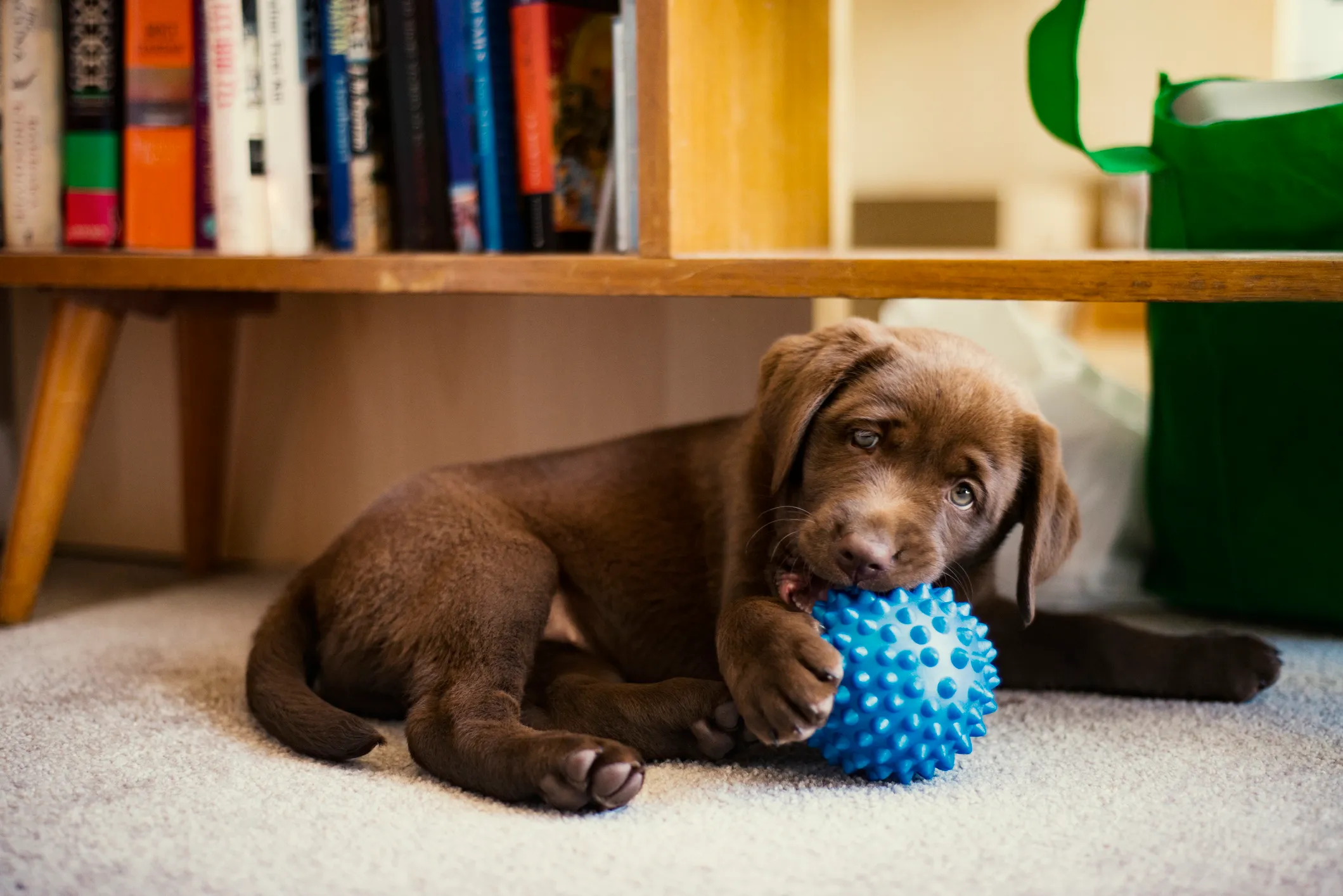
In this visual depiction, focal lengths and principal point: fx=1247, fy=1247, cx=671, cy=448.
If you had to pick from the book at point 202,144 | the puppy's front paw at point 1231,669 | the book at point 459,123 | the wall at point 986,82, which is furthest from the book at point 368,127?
the wall at point 986,82

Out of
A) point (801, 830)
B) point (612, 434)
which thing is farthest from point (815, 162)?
point (801, 830)

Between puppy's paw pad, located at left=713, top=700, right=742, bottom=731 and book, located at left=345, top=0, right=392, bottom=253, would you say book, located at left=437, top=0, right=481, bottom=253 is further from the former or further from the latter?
puppy's paw pad, located at left=713, top=700, right=742, bottom=731

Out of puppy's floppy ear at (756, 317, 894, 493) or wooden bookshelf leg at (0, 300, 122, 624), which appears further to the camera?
wooden bookshelf leg at (0, 300, 122, 624)

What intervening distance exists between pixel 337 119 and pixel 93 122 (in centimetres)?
44

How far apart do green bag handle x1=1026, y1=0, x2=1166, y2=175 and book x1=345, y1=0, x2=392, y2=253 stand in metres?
1.07

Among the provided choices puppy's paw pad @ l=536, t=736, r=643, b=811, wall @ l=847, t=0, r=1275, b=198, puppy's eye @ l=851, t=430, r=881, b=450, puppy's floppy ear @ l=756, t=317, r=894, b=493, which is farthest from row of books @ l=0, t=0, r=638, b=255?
wall @ l=847, t=0, r=1275, b=198

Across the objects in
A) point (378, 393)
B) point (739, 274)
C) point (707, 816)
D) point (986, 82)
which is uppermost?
point (986, 82)

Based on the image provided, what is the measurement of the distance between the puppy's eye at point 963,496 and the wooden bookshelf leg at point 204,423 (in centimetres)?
155

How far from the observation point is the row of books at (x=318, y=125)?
80.5 inches

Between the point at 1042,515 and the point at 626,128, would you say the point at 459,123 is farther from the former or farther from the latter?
the point at 1042,515

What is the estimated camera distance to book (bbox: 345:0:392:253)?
2.07 metres

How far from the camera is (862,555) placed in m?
1.36

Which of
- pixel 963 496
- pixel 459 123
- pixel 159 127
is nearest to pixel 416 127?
pixel 459 123

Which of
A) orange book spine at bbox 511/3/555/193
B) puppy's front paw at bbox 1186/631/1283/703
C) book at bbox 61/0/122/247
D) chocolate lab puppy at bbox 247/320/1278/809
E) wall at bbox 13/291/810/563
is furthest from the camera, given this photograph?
wall at bbox 13/291/810/563
